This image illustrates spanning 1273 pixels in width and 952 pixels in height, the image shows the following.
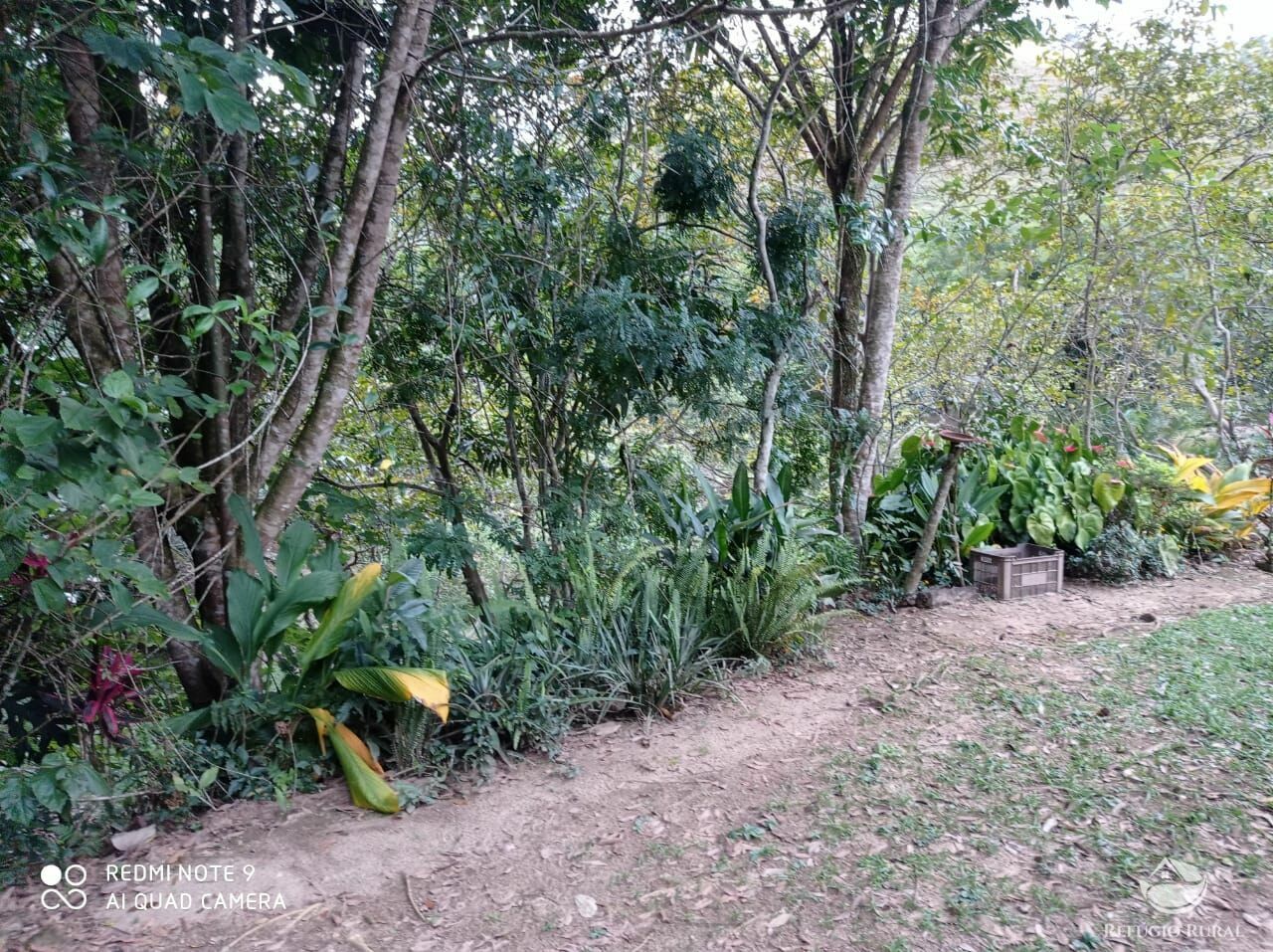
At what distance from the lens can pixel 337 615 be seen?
3350 mm

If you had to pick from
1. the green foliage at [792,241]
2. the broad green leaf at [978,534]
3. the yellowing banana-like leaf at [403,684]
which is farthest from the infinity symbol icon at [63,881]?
the broad green leaf at [978,534]

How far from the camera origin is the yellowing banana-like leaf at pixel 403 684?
3.12 m

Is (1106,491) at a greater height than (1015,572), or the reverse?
(1106,491)

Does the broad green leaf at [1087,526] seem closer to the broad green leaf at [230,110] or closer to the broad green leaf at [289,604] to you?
Answer: the broad green leaf at [289,604]

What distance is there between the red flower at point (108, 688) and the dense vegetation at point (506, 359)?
0.04ft

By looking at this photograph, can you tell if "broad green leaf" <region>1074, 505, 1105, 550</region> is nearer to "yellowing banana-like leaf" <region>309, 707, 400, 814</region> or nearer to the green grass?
the green grass

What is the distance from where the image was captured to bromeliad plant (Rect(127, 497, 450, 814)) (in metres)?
3.17

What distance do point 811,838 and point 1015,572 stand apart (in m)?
3.53

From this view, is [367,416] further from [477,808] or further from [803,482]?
[803,482]

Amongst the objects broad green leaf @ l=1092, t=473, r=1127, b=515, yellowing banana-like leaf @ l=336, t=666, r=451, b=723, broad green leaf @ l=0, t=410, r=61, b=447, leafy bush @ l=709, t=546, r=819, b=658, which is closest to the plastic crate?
broad green leaf @ l=1092, t=473, r=1127, b=515

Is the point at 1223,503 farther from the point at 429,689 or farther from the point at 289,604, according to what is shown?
the point at 289,604

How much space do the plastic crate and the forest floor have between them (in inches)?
56.9

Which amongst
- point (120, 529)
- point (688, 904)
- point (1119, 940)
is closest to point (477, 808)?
point (688, 904)

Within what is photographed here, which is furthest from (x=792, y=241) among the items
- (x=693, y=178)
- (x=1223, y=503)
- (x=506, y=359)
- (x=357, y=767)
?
(x=1223, y=503)
